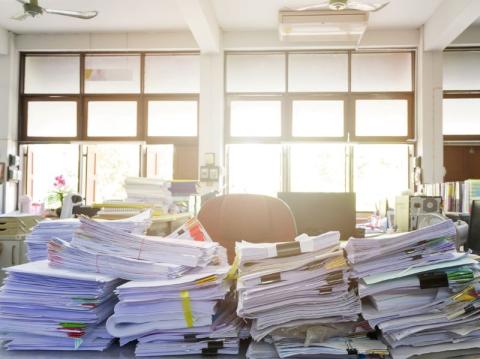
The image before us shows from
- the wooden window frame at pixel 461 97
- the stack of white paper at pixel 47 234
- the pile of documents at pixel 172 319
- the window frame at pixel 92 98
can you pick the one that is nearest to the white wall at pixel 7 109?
the window frame at pixel 92 98

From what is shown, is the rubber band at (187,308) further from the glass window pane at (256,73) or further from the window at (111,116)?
the glass window pane at (256,73)

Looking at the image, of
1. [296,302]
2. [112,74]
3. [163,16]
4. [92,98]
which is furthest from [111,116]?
[296,302]

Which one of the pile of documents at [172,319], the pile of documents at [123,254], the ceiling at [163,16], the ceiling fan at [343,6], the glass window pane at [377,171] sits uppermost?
the ceiling at [163,16]

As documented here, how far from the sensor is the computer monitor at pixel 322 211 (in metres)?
3.03

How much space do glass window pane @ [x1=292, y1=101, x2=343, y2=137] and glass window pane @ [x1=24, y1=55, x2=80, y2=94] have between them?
3523mm

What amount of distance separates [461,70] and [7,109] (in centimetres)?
704

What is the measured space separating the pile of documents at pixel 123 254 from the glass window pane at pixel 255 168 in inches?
237

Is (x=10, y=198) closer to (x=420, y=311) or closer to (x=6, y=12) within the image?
(x=6, y=12)

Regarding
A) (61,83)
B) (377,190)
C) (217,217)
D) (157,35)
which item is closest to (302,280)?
(217,217)

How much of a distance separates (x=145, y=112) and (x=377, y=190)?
381 cm

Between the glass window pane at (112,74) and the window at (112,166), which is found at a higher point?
the glass window pane at (112,74)

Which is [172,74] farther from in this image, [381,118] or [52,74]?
[381,118]

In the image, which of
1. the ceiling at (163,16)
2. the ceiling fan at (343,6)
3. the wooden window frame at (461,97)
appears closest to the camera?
the ceiling fan at (343,6)

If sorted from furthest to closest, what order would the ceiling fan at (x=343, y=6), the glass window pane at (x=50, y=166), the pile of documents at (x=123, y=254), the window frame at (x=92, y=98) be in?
the glass window pane at (x=50, y=166) → the window frame at (x=92, y=98) → the ceiling fan at (x=343, y=6) → the pile of documents at (x=123, y=254)
